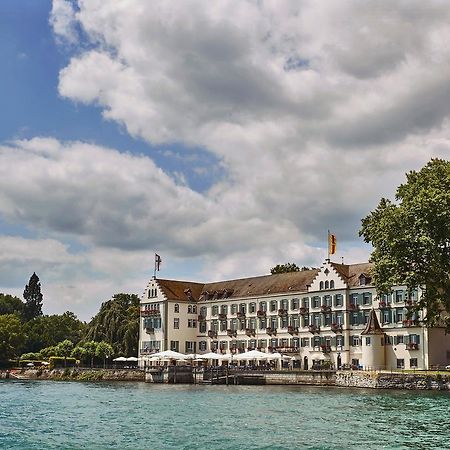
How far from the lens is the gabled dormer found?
82750 mm

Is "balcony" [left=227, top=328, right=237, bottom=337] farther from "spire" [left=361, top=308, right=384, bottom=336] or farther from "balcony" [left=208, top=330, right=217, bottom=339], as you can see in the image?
"spire" [left=361, top=308, right=384, bottom=336]

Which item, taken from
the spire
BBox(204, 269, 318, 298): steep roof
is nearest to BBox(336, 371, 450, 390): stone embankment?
the spire

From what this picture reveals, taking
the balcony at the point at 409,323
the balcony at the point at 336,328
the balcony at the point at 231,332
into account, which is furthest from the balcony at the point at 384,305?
the balcony at the point at 231,332

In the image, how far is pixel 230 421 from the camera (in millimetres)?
35906

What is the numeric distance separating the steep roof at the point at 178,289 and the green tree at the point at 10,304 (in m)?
72.1

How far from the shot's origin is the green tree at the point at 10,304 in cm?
16425

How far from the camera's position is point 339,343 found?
81812mm

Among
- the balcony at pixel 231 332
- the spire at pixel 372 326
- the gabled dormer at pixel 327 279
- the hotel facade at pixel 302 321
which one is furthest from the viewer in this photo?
the balcony at pixel 231 332

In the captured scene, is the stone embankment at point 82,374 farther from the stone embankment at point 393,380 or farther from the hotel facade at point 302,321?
the stone embankment at point 393,380

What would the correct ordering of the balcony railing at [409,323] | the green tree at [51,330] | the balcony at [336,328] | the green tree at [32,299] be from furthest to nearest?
the green tree at [32,299] < the green tree at [51,330] < the balcony at [336,328] < the balcony railing at [409,323]

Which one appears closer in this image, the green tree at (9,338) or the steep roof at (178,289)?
the steep roof at (178,289)

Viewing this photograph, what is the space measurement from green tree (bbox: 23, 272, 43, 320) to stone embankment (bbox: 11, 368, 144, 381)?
68806 millimetres

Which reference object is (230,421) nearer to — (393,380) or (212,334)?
(393,380)

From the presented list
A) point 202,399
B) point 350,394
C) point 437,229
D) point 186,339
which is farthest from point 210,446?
point 186,339
